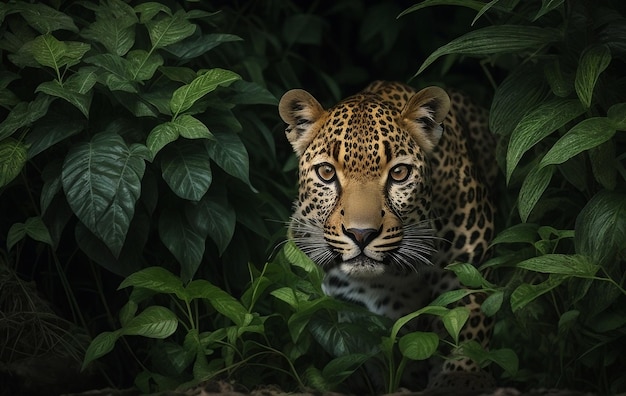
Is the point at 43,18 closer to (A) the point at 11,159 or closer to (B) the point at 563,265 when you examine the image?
(A) the point at 11,159

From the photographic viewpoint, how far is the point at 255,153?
22.4 feet

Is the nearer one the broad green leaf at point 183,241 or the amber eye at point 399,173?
the amber eye at point 399,173

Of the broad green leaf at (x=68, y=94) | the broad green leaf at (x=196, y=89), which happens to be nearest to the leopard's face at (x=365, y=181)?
the broad green leaf at (x=196, y=89)

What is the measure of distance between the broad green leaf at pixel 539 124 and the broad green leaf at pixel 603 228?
1.46 ft

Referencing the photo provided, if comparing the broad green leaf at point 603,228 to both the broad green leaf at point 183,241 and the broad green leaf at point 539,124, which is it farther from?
the broad green leaf at point 183,241

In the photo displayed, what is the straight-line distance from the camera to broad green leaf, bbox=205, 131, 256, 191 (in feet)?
19.6

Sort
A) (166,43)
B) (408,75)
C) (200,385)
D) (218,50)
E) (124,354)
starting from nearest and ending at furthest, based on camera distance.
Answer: (200,385) → (166,43) → (124,354) → (218,50) → (408,75)

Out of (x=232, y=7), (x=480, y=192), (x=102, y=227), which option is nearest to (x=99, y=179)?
(x=102, y=227)

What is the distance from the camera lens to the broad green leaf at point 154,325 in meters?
5.53

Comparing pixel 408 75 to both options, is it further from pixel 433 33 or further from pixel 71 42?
pixel 71 42

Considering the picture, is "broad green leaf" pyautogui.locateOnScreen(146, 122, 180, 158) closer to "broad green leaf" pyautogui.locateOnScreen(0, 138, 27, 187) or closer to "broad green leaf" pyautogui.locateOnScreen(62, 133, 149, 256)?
"broad green leaf" pyautogui.locateOnScreen(62, 133, 149, 256)

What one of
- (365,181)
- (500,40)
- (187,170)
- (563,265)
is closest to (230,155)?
(187,170)

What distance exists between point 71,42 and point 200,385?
2077 mm

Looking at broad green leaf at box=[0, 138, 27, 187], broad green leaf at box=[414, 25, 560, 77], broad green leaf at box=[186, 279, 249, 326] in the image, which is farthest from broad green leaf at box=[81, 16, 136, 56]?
broad green leaf at box=[414, 25, 560, 77]
